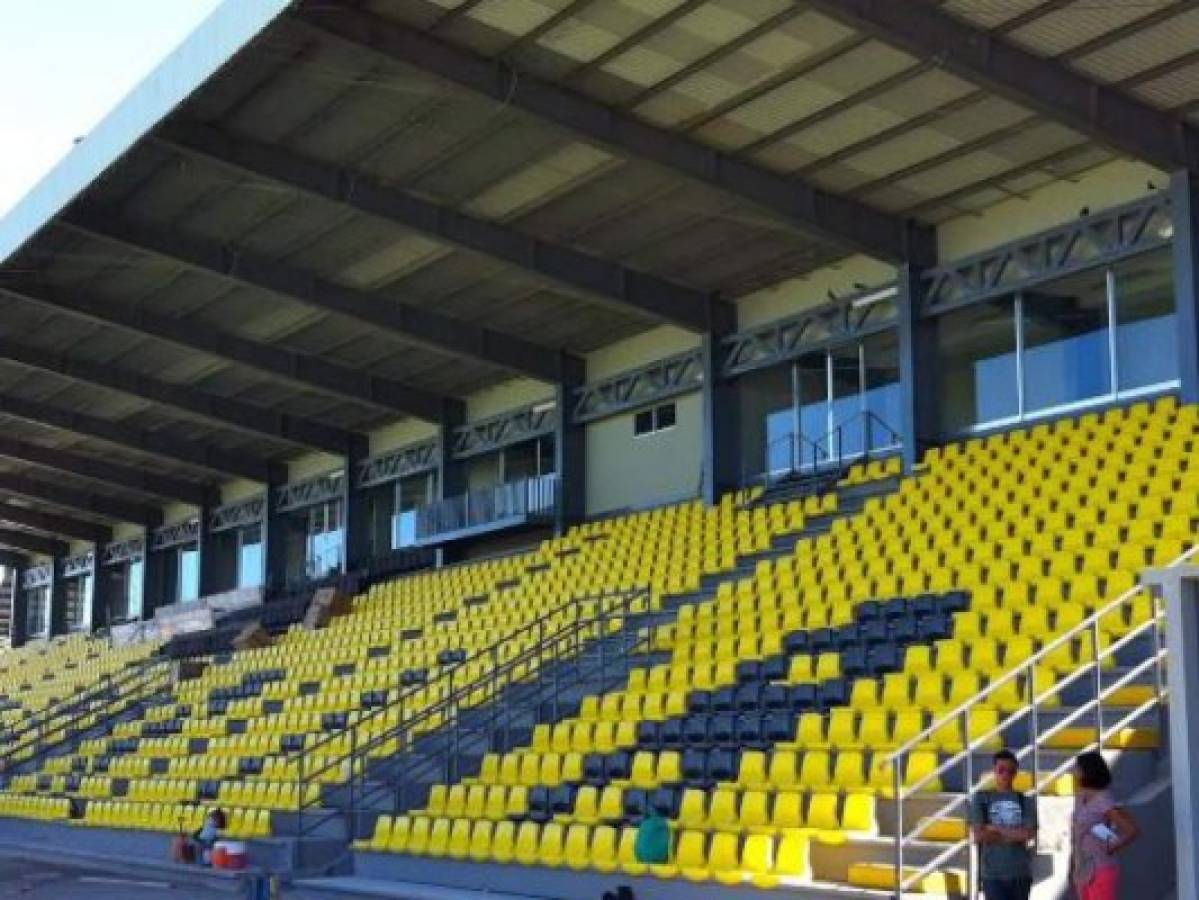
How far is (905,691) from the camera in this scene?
13.5 m

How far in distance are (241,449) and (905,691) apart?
1150 inches

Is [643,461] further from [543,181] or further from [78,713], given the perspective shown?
[78,713]

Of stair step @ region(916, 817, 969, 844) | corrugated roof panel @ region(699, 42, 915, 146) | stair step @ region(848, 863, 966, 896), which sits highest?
corrugated roof panel @ region(699, 42, 915, 146)

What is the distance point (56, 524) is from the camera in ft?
163

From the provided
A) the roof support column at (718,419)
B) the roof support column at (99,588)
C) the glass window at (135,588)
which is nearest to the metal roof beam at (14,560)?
the roof support column at (99,588)

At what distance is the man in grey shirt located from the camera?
8625 mm

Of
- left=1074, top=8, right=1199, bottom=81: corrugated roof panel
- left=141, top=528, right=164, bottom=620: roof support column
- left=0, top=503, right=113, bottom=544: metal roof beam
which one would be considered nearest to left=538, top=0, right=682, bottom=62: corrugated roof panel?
left=1074, top=8, right=1199, bottom=81: corrugated roof panel

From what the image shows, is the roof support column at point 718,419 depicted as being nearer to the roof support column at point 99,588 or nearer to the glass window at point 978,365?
the glass window at point 978,365

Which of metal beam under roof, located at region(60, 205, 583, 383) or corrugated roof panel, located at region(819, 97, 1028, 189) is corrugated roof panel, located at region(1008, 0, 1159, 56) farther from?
metal beam under roof, located at region(60, 205, 583, 383)

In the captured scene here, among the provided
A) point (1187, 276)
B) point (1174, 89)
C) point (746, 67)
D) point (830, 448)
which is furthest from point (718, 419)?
point (1174, 89)

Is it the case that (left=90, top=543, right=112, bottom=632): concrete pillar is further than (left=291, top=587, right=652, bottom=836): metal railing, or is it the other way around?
(left=90, top=543, right=112, bottom=632): concrete pillar

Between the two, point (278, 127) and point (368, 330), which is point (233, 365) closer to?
point (368, 330)

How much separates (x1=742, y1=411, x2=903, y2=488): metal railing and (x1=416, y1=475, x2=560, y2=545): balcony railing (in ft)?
16.3

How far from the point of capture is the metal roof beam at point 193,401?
32.4 meters
